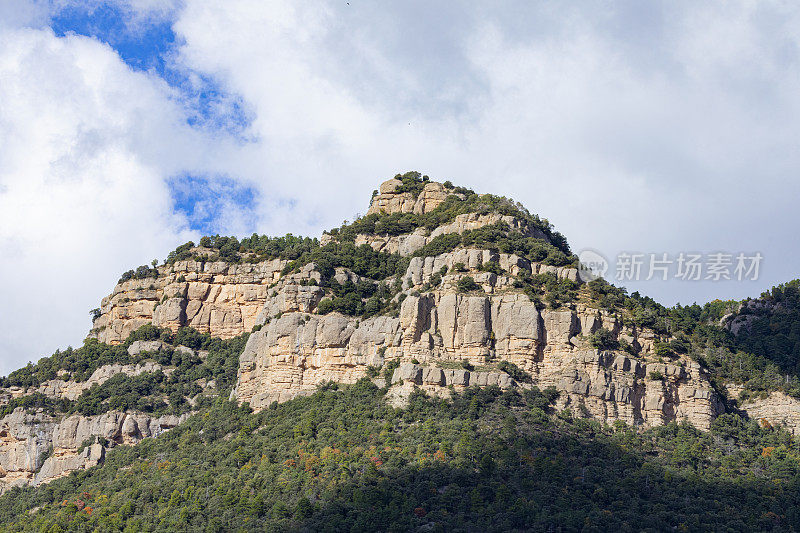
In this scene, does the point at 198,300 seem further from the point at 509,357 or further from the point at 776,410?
the point at 776,410

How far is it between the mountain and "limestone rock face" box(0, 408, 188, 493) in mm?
238

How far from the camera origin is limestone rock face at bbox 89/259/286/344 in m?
126

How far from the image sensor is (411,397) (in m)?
94.9

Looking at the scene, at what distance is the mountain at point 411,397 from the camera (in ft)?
272

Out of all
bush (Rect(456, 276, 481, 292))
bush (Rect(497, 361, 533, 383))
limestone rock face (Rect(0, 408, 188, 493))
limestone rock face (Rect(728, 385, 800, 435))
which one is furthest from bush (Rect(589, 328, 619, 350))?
limestone rock face (Rect(0, 408, 188, 493))

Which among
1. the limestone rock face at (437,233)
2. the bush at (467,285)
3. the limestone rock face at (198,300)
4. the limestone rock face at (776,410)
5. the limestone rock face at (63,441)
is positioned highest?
the limestone rock face at (437,233)

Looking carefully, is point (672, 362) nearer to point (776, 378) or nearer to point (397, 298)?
point (776, 378)

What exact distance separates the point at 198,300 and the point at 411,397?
42412mm

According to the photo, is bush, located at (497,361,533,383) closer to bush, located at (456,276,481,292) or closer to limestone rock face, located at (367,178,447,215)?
bush, located at (456,276,481,292)

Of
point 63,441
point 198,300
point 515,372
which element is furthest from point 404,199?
point 63,441

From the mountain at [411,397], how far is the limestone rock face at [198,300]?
9.6 inches

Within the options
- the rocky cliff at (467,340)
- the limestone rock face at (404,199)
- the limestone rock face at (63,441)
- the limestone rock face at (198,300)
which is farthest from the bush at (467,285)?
the limestone rock face at (63,441)

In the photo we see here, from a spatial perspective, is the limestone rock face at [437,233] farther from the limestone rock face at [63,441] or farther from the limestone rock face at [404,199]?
the limestone rock face at [63,441]

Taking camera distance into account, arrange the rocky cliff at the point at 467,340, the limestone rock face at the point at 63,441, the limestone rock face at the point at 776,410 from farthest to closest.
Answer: the limestone rock face at the point at 63,441 → the limestone rock face at the point at 776,410 → the rocky cliff at the point at 467,340
